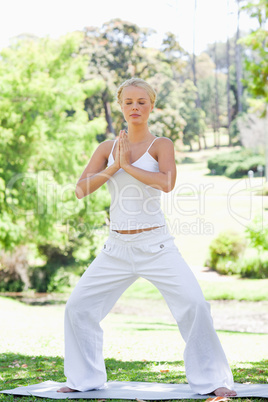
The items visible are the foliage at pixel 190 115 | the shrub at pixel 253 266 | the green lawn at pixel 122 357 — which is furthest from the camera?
the foliage at pixel 190 115

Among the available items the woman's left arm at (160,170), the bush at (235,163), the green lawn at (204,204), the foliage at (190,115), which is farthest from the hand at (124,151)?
the foliage at (190,115)

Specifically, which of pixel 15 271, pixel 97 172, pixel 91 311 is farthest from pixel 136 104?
pixel 15 271

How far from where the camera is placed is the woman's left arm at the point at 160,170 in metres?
2.74

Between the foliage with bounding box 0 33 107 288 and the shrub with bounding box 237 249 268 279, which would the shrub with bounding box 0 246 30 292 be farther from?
the shrub with bounding box 237 249 268 279

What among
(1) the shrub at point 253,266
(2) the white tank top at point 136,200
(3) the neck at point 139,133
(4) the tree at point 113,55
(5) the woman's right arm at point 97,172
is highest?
(4) the tree at point 113,55

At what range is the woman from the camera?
2.73 meters

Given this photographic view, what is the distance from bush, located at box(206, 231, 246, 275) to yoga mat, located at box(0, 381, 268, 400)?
13.3 metres

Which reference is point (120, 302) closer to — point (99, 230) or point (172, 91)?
point (99, 230)

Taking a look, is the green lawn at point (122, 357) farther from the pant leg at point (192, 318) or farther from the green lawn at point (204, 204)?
the green lawn at point (204, 204)

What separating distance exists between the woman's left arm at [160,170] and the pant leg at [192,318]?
0.33m

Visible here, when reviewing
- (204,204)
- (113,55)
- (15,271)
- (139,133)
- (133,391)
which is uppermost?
(113,55)

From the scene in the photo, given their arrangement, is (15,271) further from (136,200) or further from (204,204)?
(136,200)

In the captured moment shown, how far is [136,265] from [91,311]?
35 centimetres

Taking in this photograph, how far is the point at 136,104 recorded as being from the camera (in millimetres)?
2910
